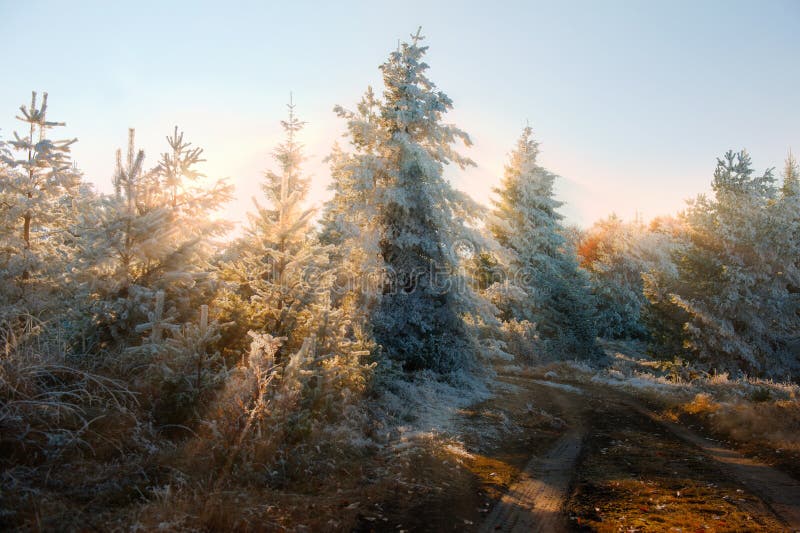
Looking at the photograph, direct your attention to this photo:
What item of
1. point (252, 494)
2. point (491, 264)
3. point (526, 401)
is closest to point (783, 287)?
point (491, 264)

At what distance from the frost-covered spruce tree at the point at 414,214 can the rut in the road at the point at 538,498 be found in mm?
7470

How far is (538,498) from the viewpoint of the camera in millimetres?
7262

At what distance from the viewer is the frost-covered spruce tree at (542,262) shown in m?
30.4

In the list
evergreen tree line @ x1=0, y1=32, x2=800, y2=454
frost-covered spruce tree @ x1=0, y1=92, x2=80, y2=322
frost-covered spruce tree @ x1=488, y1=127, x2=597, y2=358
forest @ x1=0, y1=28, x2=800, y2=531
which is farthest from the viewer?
frost-covered spruce tree @ x1=488, y1=127, x2=597, y2=358

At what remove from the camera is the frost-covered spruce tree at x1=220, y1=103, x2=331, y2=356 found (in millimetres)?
9750

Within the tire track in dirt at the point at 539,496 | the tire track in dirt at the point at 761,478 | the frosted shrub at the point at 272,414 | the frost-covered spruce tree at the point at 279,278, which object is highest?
the frost-covered spruce tree at the point at 279,278

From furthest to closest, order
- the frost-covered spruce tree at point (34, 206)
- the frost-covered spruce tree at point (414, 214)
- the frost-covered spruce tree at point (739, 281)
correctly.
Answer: the frost-covered spruce tree at point (739, 281), the frost-covered spruce tree at point (414, 214), the frost-covered spruce tree at point (34, 206)

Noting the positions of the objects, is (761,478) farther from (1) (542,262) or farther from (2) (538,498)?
(1) (542,262)

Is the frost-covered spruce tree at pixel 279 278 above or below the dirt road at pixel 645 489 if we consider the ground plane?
above

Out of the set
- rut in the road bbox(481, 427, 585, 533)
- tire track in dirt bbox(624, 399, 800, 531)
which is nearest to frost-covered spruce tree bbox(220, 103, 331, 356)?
rut in the road bbox(481, 427, 585, 533)

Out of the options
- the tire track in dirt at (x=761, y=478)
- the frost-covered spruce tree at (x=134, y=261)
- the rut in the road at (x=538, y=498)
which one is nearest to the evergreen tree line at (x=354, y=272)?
the frost-covered spruce tree at (x=134, y=261)

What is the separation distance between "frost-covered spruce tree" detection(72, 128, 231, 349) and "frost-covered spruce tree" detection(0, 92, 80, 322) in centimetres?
505

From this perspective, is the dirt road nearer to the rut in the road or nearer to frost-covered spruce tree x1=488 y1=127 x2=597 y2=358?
the rut in the road

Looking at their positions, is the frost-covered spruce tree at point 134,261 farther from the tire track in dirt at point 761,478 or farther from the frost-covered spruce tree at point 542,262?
the frost-covered spruce tree at point 542,262
